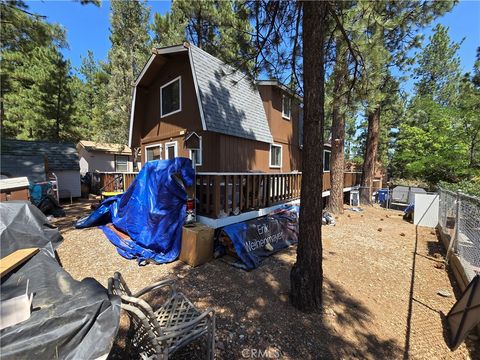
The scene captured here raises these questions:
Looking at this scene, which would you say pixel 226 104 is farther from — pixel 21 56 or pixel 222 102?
pixel 21 56

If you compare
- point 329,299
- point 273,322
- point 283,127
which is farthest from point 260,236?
point 283,127

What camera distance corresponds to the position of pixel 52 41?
797 cm

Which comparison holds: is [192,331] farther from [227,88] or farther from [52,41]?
[52,41]

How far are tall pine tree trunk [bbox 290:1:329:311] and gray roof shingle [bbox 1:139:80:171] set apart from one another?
14.4 m

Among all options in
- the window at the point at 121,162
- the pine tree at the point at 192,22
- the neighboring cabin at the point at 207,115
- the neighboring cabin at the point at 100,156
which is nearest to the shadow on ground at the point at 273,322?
the neighboring cabin at the point at 207,115

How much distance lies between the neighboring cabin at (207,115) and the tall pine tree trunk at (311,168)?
94.0 inches

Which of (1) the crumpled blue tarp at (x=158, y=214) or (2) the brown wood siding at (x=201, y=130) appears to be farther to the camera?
(2) the brown wood siding at (x=201, y=130)

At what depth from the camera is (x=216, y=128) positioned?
7203mm

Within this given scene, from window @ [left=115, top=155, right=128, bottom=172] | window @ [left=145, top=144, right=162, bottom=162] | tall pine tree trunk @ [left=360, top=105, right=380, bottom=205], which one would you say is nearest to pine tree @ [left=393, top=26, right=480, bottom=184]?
tall pine tree trunk @ [left=360, top=105, right=380, bottom=205]

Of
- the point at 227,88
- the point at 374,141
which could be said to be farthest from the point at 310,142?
the point at 374,141

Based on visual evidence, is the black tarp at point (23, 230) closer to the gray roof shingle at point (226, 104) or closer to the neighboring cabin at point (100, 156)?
the gray roof shingle at point (226, 104)

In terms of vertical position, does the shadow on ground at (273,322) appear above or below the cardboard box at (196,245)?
below

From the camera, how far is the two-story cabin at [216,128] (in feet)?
18.6

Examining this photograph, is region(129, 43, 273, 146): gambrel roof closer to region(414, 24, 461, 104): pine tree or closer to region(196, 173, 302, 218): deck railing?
region(196, 173, 302, 218): deck railing
